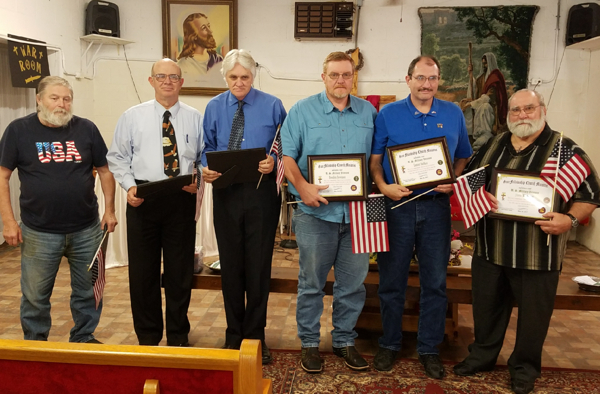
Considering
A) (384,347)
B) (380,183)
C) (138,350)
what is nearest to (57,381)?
(138,350)

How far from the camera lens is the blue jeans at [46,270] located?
2.93 metres

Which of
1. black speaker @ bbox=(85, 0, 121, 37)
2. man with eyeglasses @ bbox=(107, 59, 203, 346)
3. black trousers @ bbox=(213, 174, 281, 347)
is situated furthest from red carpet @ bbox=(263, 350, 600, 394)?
black speaker @ bbox=(85, 0, 121, 37)

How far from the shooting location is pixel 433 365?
299cm

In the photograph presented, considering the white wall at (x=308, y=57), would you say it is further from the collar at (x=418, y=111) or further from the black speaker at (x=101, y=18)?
the collar at (x=418, y=111)

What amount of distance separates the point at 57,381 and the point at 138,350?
0.75ft

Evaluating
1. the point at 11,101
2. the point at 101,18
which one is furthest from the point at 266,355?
the point at 101,18

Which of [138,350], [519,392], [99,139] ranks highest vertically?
[99,139]

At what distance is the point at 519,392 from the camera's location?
2.80 meters

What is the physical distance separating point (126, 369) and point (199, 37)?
6.63 m

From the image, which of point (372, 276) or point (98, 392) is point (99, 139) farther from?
point (98, 392)

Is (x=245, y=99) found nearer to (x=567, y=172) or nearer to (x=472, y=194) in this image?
(x=472, y=194)

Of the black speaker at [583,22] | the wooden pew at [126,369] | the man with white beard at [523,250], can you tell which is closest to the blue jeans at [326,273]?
the man with white beard at [523,250]

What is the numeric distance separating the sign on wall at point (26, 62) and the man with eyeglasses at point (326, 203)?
3.77 metres

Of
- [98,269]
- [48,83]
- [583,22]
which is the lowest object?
[98,269]
